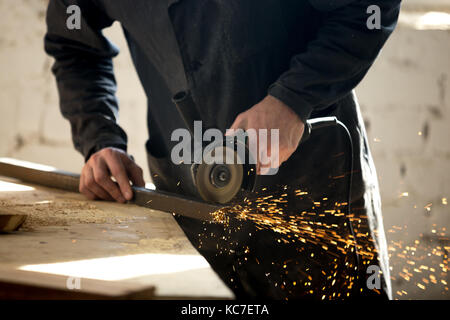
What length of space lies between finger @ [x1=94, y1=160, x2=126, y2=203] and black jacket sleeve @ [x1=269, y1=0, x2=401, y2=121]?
0.56 meters

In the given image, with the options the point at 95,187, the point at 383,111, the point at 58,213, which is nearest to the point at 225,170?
the point at 58,213

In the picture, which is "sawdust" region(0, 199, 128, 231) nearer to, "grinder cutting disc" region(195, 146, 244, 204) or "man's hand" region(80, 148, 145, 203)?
"man's hand" region(80, 148, 145, 203)

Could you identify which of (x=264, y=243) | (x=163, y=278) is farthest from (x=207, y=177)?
(x=163, y=278)

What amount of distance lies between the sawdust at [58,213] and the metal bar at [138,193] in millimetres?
139

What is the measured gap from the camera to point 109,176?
1382 mm

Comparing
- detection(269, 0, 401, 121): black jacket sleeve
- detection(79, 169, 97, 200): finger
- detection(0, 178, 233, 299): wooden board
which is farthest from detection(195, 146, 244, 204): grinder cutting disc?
detection(79, 169, 97, 200): finger

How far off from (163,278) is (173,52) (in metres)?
0.78

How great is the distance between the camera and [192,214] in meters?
1.14

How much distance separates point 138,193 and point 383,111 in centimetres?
214

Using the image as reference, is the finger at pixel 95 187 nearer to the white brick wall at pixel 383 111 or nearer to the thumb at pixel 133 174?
the thumb at pixel 133 174

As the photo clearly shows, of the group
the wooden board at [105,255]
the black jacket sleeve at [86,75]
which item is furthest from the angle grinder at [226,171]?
the black jacket sleeve at [86,75]

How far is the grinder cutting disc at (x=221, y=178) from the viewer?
97 cm

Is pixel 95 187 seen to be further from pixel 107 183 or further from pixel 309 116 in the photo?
pixel 309 116

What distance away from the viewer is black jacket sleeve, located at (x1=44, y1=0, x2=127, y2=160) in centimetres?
154
